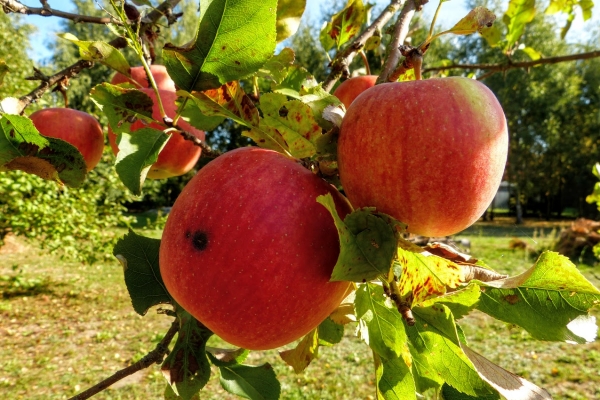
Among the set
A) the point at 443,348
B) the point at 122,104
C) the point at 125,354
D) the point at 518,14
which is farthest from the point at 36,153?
the point at 125,354

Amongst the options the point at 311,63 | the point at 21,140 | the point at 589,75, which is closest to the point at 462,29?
A: the point at 21,140

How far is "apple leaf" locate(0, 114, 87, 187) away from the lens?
0.57 m

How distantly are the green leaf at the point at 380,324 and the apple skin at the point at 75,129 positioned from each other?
78 cm

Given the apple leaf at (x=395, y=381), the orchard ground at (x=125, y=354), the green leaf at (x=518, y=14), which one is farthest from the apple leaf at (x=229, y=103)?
the orchard ground at (x=125, y=354)

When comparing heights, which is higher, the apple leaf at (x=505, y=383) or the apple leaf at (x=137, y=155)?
the apple leaf at (x=137, y=155)

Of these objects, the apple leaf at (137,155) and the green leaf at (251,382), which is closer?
the apple leaf at (137,155)

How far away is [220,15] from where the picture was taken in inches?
18.7

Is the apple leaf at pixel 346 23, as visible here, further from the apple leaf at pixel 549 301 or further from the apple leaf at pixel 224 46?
the apple leaf at pixel 549 301

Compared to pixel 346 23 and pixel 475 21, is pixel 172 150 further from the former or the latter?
pixel 475 21

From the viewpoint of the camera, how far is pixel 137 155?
21.5 inches

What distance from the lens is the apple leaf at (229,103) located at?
538 millimetres

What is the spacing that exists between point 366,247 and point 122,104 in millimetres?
400

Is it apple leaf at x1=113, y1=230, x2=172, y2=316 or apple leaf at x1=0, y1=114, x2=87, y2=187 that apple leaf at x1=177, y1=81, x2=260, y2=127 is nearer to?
apple leaf at x1=0, y1=114, x2=87, y2=187

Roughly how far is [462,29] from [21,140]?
573 mm
